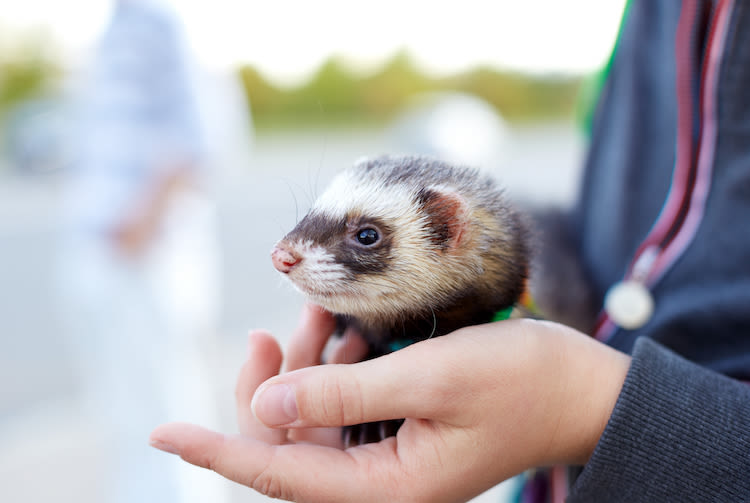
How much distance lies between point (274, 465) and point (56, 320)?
3.58 metres

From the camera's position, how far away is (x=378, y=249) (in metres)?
0.95

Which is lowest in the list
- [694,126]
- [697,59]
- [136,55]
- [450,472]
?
[450,472]

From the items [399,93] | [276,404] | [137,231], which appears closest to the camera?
[276,404]

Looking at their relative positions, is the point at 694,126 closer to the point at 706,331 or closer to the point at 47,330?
the point at 706,331

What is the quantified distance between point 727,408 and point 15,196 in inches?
326

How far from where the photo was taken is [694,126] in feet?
3.42

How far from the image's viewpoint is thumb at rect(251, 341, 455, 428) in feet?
2.51

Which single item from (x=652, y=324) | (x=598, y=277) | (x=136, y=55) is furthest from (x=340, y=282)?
(x=136, y=55)

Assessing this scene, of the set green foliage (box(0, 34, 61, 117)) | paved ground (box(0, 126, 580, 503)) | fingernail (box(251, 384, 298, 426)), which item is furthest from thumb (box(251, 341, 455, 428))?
green foliage (box(0, 34, 61, 117))

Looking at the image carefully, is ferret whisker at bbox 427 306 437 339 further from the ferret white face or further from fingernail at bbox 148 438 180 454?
fingernail at bbox 148 438 180 454

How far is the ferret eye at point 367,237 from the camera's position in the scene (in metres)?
0.96

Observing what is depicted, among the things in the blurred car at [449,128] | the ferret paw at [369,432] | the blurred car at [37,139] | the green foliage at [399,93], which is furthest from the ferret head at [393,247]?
the blurred car at [37,139]

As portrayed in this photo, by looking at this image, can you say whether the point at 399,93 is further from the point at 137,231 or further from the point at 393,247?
the point at 393,247

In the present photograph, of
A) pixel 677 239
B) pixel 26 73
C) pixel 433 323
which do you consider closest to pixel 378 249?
pixel 433 323
